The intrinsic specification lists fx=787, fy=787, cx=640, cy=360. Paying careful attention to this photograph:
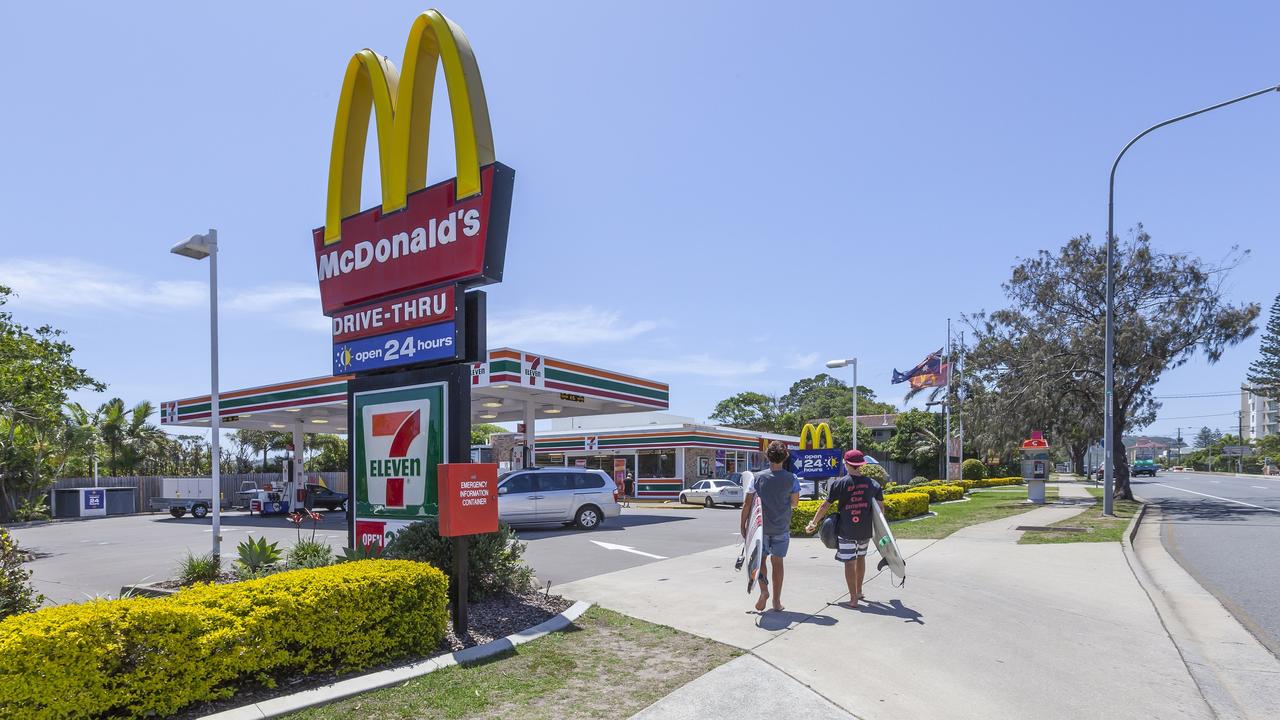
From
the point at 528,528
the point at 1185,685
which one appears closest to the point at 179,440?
the point at 528,528

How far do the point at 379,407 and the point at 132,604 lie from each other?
4.13 m

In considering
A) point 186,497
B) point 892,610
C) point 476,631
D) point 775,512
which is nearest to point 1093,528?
point 892,610

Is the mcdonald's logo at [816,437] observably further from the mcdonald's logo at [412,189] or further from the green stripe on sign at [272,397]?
the mcdonald's logo at [412,189]

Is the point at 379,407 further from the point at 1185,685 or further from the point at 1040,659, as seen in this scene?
the point at 1185,685

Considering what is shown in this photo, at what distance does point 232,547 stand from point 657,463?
24.5 meters

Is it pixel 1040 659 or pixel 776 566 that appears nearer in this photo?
pixel 1040 659

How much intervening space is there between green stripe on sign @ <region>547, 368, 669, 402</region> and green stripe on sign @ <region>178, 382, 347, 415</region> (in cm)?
678

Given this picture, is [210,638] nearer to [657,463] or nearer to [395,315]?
[395,315]

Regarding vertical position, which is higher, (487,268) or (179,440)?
(487,268)

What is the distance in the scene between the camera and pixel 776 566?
7375mm

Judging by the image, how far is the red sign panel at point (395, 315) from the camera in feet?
26.7

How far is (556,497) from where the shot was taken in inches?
731

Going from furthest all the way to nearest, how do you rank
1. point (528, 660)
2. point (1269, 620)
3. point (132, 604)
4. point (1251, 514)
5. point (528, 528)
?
point (1251, 514), point (528, 528), point (1269, 620), point (528, 660), point (132, 604)

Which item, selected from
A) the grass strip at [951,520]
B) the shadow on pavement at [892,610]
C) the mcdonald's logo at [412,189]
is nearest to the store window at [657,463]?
the grass strip at [951,520]
